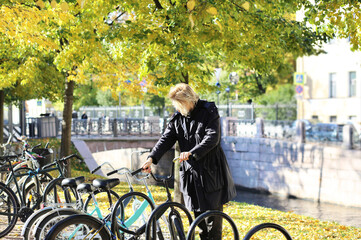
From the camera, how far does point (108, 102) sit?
60062 mm

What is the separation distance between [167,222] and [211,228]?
40cm

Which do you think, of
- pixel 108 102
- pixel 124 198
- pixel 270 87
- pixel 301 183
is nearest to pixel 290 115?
pixel 270 87

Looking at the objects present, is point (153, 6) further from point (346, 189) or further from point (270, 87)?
point (270, 87)

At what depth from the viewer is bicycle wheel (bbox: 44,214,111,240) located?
4527mm

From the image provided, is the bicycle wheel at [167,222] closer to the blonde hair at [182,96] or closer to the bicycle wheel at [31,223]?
the blonde hair at [182,96]

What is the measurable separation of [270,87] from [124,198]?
43473 mm

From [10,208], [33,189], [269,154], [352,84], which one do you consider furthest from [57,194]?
[352,84]

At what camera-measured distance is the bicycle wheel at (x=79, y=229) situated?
453cm

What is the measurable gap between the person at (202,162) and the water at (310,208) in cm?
1249

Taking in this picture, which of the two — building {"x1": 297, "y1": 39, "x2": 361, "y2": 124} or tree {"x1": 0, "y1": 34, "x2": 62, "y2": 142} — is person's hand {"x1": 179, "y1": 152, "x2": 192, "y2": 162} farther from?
building {"x1": 297, "y1": 39, "x2": 361, "y2": 124}

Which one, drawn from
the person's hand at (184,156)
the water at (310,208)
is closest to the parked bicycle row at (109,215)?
the person's hand at (184,156)

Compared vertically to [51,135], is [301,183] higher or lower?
lower

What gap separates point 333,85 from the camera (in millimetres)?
39938

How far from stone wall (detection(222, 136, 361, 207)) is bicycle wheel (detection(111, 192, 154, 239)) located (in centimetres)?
1684
